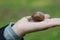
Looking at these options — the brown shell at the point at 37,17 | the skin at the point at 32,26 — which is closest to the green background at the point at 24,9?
the brown shell at the point at 37,17

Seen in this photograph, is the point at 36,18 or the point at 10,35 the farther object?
the point at 36,18

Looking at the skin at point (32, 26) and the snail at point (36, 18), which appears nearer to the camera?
the skin at point (32, 26)

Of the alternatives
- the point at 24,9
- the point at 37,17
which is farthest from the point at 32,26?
the point at 24,9

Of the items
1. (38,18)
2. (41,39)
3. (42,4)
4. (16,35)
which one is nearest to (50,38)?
(41,39)

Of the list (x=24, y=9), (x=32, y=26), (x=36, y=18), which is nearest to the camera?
(x=32, y=26)

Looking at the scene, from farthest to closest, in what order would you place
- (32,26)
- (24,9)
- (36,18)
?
(24,9)
(36,18)
(32,26)

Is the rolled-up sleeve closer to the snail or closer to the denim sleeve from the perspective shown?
the denim sleeve

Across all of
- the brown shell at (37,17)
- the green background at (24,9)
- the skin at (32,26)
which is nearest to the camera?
the skin at (32,26)

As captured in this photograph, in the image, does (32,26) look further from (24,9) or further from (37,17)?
(24,9)

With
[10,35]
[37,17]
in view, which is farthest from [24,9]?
[10,35]

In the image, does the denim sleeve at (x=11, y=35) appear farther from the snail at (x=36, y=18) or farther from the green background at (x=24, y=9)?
the green background at (x=24, y=9)

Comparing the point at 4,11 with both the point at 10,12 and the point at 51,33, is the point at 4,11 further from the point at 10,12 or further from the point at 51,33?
the point at 51,33
